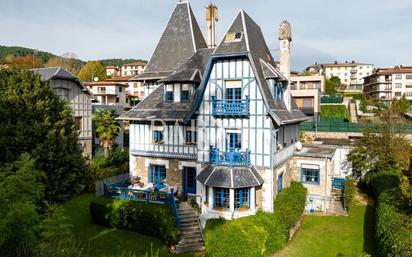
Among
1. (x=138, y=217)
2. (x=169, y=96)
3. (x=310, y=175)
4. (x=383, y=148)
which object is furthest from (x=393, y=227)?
(x=169, y=96)

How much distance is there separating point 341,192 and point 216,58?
1439 cm

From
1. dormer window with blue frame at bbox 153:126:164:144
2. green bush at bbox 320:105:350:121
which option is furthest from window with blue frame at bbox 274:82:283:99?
green bush at bbox 320:105:350:121

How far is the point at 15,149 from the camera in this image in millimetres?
19859

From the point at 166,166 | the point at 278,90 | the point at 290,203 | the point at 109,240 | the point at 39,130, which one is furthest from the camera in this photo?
the point at 166,166

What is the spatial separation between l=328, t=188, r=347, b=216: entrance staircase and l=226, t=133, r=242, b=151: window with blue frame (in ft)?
30.2

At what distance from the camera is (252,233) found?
1623 cm

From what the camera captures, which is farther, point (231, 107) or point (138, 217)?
point (138, 217)

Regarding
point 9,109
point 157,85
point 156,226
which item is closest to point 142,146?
point 157,85

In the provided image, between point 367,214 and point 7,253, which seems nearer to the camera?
point 7,253

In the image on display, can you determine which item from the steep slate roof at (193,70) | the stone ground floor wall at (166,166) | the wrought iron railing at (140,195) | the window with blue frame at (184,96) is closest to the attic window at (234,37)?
the steep slate roof at (193,70)

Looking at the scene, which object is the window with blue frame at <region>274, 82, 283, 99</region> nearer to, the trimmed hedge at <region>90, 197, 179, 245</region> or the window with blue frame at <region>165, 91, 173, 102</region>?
the window with blue frame at <region>165, 91, 173, 102</region>

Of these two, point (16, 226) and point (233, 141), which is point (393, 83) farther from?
point (16, 226)

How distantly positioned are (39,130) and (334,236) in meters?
18.7

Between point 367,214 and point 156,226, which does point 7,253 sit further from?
point 367,214
